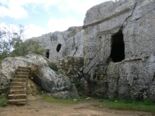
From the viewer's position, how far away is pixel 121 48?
15.8 metres

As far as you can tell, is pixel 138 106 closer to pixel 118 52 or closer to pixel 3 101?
pixel 3 101

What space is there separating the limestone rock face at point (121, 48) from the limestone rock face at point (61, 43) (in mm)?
7022

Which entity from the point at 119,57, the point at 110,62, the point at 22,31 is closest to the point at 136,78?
the point at 110,62

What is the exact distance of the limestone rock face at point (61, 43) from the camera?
78.2ft

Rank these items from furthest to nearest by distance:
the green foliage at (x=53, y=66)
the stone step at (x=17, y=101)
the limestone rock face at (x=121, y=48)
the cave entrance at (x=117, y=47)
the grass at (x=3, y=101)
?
the green foliage at (x=53, y=66) < the cave entrance at (x=117, y=47) < the limestone rock face at (x=121, y=48) < the stone step at (x=17, y=101) < the grass at (x=3, y=101)

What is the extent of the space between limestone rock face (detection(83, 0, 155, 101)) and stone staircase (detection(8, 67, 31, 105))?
3.72 meters

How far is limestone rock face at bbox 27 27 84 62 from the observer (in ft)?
78.2

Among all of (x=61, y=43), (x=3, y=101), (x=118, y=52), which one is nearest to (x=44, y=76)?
(x=3, y=101)

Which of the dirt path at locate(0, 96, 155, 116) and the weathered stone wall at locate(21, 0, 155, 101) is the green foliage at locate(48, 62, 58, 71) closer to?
the weathered stone wall at locate(21, 0, 155, 101)

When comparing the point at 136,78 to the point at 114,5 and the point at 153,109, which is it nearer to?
the point at 153,109

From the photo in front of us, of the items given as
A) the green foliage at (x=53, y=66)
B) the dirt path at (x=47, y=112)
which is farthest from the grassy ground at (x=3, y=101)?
the green foliage at (x=53, y=66)

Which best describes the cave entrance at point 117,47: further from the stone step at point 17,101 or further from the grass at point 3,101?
the grass at point 3,101

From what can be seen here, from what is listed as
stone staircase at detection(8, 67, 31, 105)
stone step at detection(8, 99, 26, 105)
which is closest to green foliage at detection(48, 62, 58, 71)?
stone staircase at detection(8, 67, 31, 105)

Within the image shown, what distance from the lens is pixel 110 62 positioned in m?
14.3
